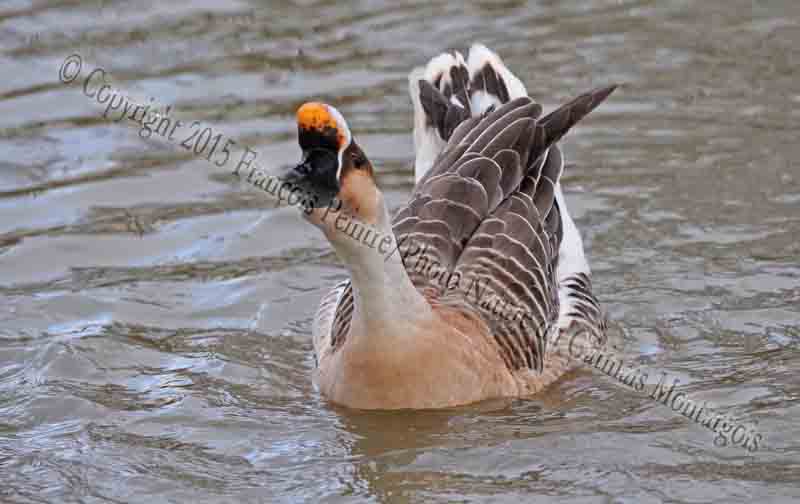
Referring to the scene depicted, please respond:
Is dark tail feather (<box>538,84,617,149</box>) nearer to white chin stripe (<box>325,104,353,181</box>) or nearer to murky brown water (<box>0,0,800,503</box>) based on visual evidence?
murky brown water (<box>0,0,800,503</box>)

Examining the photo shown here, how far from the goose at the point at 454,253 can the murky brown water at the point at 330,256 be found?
215 millimetres

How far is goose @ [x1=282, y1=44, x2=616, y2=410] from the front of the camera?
6556 millimetres

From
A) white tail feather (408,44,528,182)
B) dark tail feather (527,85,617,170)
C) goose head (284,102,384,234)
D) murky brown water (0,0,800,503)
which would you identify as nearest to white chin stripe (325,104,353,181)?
goose head (284,102,384,234)

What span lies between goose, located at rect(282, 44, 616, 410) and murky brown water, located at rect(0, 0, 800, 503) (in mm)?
215

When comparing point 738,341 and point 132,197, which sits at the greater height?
point 132,197

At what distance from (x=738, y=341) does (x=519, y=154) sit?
5.29 ft

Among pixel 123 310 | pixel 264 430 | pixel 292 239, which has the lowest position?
pixel 264 430

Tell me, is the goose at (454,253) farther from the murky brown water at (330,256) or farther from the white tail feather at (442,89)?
the murky brown water at (330,256)

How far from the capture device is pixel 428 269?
778 cm

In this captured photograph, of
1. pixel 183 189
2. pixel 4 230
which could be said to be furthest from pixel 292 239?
pixel 4 230

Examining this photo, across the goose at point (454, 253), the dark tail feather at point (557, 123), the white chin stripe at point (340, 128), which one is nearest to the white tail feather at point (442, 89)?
the goose at point (454, 253)

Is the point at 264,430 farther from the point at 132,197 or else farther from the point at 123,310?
the point at 132,197

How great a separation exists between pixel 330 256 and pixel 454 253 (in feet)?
6.11

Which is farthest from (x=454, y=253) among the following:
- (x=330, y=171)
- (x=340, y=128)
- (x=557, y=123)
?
(x=340, y=128)
